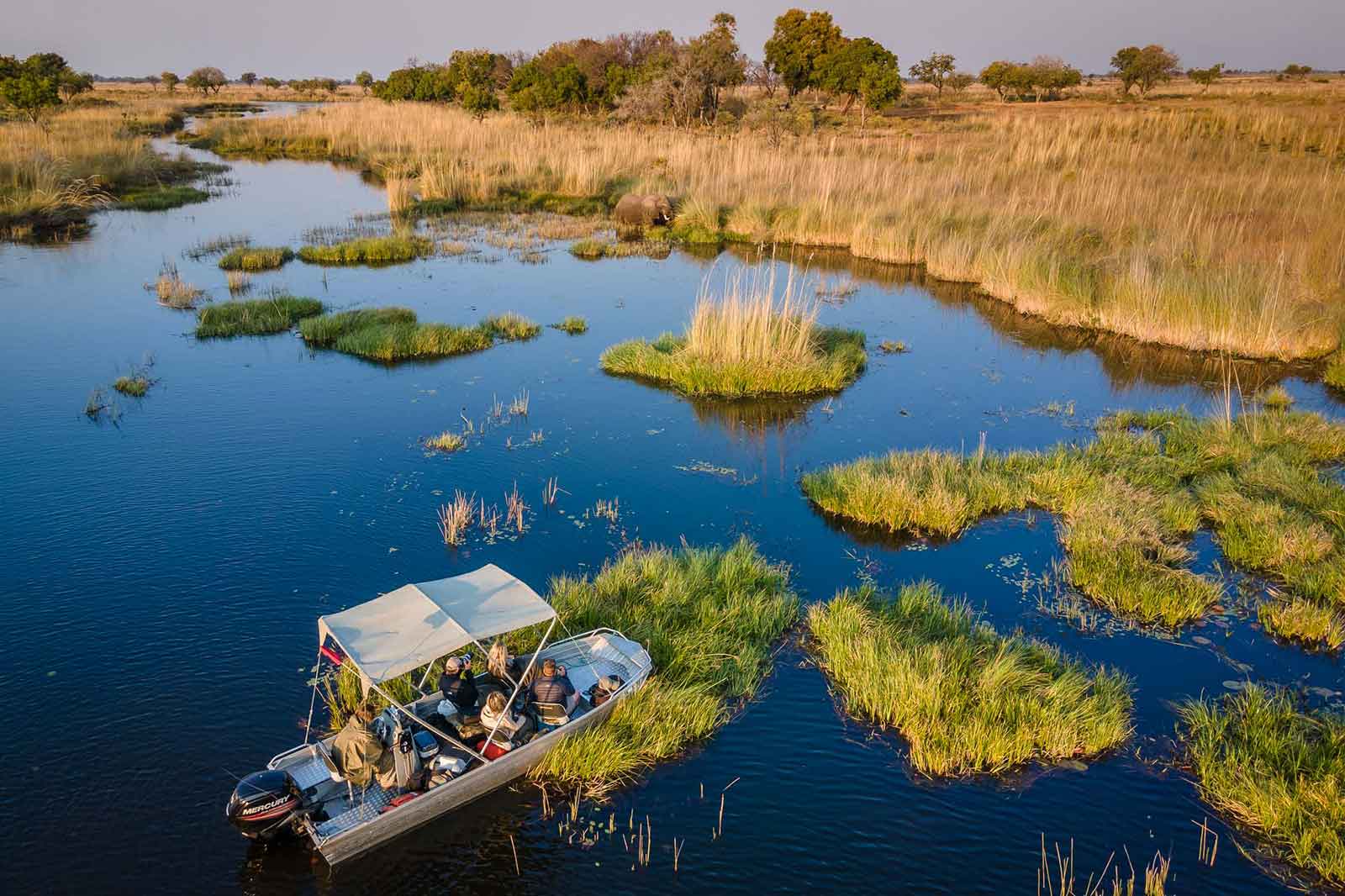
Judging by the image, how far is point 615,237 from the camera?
1485 inches

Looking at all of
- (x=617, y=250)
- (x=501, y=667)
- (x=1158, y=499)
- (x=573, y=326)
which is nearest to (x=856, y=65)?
(x=617, y=250)

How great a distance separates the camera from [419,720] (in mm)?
8516

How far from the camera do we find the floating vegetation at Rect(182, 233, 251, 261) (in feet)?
106

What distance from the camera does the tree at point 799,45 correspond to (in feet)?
216

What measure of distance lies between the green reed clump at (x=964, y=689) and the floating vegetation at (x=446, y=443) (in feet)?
29.3

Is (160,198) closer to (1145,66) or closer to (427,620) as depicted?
(427,620)

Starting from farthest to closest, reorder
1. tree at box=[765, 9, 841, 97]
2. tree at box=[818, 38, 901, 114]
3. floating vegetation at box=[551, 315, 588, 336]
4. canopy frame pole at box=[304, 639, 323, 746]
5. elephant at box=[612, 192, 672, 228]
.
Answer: tree at box=[765, 9, 841, 97], tree at box=[818, 38, 901, 114], elephant at box=[612, 192, 672, 228], floating vegetation at box=[551, 315, 588, 336], canopy frame pole at box=[304, 639, 323, 746]

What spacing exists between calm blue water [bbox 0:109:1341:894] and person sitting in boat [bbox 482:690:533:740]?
2.35 ft

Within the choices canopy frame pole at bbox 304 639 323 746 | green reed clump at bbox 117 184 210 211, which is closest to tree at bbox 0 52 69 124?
green reed clump at bbox 117 184 210 211

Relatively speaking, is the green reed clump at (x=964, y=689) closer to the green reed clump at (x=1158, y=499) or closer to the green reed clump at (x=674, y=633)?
the green reed clump at (x=674, y=633)

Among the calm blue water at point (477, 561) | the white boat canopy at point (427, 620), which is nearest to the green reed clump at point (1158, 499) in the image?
the calm blue water at point (477, 561)

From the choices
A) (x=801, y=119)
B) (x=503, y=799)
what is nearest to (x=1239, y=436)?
(x=503, y=799)

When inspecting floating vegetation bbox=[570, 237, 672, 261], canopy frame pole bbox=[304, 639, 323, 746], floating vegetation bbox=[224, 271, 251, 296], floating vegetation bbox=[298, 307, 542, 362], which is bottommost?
canopy frame pole bbox=[304, 639, 323, 746]

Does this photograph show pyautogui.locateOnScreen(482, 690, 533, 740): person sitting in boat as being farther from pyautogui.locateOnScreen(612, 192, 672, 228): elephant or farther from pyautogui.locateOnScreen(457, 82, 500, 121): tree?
pyautogui.locateOnScreen(457, 82, 500, 121): tree
